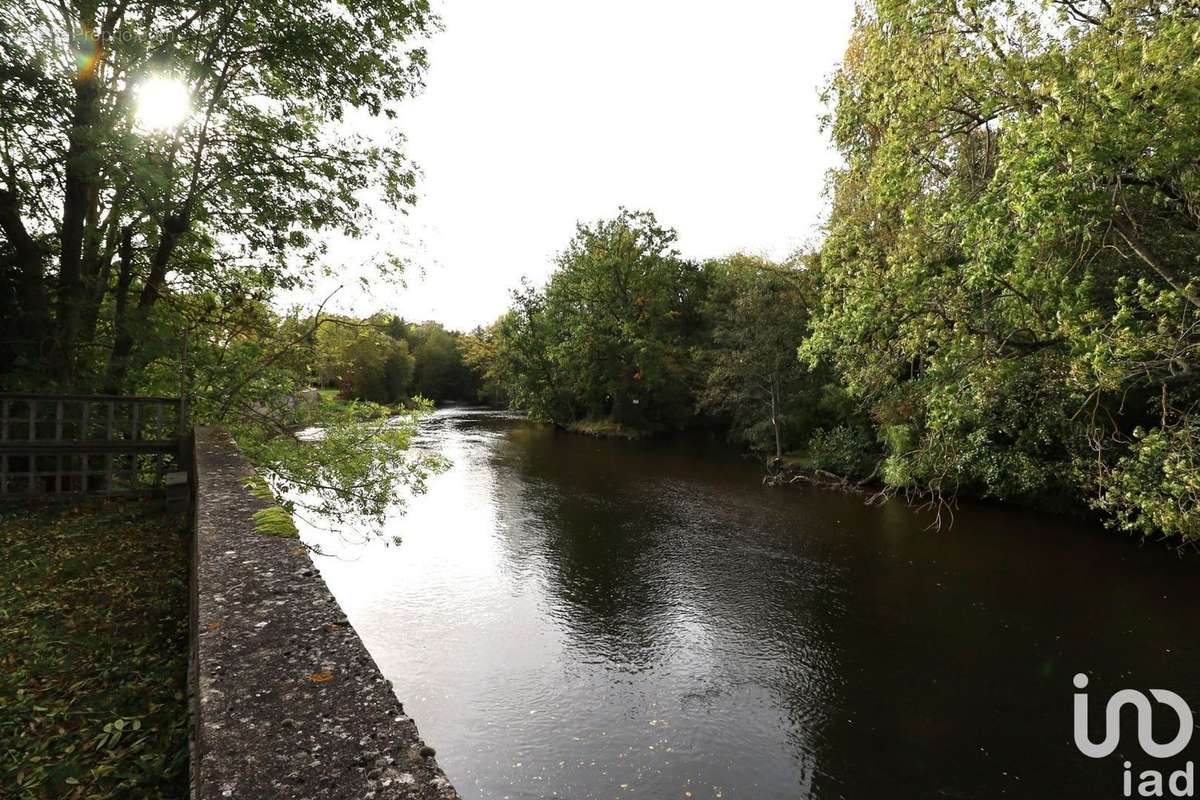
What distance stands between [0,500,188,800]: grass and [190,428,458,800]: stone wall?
49 centimetres

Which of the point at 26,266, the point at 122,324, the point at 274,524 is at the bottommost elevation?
the point at 274,524

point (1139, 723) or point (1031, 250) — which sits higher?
point (1031, 250)

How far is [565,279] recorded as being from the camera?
4209cm

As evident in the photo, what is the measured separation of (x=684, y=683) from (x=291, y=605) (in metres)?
6.71

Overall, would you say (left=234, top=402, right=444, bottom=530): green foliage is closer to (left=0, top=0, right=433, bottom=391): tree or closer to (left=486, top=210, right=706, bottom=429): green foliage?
(left=0, top=0, right=433, bottom=391): tree

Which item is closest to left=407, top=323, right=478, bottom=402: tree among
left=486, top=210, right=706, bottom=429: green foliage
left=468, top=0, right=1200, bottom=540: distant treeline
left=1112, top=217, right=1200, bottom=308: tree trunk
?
left=486, top=210, right=706, bottom=429: green foliage

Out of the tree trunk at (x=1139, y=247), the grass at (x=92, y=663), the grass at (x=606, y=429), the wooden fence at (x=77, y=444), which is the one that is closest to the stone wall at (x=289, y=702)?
the grass at (x=92, y=663)

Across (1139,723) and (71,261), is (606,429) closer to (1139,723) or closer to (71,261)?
(71,261)

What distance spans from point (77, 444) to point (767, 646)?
10.1 meters

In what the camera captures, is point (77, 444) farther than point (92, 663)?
Yes

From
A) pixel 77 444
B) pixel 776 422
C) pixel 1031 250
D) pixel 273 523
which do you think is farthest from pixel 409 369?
pixel 273 523

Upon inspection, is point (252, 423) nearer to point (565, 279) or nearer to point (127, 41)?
point (127, 41)

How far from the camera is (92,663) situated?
3.76 m

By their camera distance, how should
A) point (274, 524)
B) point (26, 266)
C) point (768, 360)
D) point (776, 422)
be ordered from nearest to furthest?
point (274, 524), point (26, 266), point (768, 360), point (776, 422)
